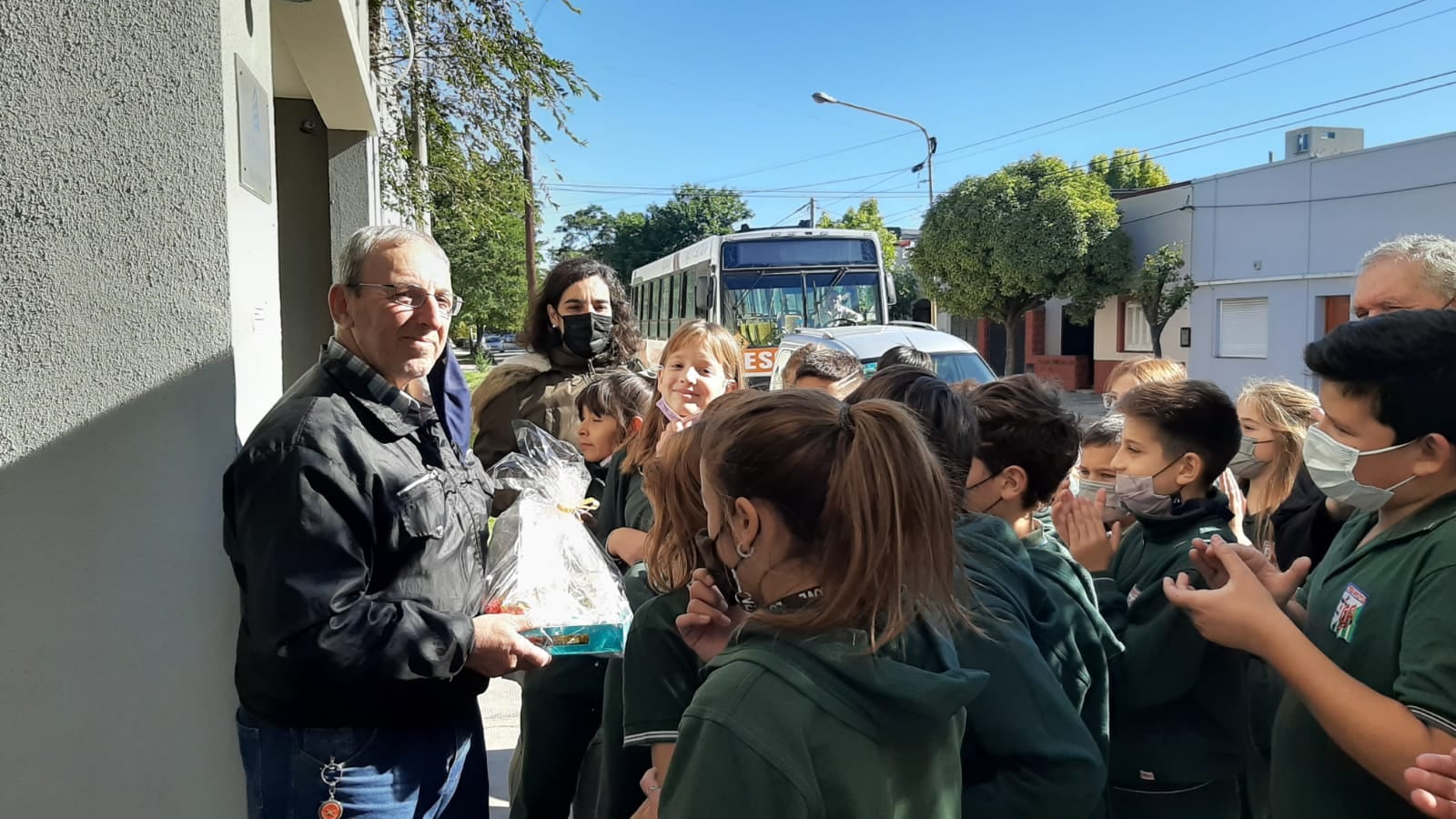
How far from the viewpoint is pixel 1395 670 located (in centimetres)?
164

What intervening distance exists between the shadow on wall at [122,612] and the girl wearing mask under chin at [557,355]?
5.19ft

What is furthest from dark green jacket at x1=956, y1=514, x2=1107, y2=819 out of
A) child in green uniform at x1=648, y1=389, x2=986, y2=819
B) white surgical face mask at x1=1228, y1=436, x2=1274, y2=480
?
white surgical face mask at x1=1228, y1=436, x2=1274, y2=480

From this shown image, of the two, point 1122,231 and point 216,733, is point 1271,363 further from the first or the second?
point 216,733

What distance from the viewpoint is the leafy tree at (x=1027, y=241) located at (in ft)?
81.1

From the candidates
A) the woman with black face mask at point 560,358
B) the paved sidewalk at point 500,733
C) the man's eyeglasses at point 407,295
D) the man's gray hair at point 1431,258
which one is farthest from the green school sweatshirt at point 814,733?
the paved sidewalk at point 500,733

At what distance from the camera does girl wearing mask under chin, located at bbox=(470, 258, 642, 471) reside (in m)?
3.78

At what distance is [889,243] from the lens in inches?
1547

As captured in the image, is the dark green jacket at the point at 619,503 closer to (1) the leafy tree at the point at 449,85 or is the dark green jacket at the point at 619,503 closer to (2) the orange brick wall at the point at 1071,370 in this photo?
(1) the leafy tree at the point at 449,85

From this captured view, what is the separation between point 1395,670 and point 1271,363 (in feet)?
82.2

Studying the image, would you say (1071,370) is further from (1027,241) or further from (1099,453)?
(1099,453)

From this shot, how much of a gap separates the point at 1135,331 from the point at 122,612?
28917 mm

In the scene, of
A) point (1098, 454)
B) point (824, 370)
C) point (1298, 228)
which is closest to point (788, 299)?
point (824, 370)

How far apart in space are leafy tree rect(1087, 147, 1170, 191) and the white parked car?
1924 inches

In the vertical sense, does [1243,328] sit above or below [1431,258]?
above
